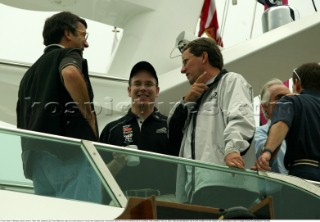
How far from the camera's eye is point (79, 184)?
487 centimetres

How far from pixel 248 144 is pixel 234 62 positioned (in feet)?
16.1

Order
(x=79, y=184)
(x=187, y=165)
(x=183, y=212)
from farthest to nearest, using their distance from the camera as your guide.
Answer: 1. (x=187, y=165)
2. (x=79, y=184)
3. (x=183, y=212)

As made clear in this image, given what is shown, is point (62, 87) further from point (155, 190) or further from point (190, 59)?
point (155, 190)

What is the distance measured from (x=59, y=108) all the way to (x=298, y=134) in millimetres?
1346

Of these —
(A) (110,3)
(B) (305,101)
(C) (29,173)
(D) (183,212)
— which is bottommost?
(D) (183,212)

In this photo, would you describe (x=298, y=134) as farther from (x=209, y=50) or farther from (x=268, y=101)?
(x=268, y=101)

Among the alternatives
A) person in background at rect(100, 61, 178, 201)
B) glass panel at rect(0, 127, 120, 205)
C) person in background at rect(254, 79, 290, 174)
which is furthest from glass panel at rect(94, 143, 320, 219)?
person in background at rect(254, 79, 290, 174)

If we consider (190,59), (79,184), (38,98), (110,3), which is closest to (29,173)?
(79,184)

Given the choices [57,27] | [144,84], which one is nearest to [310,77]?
[144,84]

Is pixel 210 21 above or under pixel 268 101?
above

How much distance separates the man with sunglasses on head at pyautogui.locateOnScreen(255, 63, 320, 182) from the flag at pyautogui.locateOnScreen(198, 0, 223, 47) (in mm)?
5747

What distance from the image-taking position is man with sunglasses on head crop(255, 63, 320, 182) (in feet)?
19.4

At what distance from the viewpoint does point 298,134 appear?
6.02m

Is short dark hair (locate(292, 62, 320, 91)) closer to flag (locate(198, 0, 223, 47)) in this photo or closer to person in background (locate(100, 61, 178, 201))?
person in background (locate(100, 61, 178, 201))
